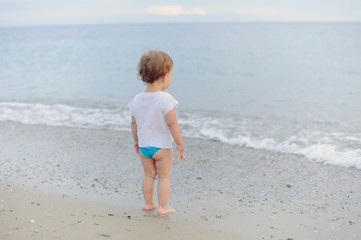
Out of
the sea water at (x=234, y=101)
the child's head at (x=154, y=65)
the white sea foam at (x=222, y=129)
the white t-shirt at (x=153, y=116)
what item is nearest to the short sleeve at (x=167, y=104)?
the white t-shirt at (x=153, y=116)

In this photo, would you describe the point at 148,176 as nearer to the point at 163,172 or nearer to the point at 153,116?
the point at 163,172

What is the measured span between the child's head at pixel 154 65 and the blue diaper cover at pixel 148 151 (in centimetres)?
63

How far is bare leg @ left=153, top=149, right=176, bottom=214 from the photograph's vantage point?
10.7 feet

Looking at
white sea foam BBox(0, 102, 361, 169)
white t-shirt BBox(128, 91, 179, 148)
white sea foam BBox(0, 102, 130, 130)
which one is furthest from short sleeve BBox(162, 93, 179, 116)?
white sea foam BBox(0, 102, 130, 130)

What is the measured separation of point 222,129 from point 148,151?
4.47 metres

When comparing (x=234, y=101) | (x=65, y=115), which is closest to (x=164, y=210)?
(x=65, y=115)

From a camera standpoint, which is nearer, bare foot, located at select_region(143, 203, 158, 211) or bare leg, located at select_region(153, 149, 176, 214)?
bare leg, located at select_region(153, 149, 176, 214)

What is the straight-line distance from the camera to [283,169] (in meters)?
5.10

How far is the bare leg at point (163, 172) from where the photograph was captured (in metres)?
3.26

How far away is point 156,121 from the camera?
10.4 feet

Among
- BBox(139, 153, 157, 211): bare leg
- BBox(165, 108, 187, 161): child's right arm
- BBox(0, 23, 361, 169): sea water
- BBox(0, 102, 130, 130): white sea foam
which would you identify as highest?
BBox(165, 108, 187, 161): child's right arm

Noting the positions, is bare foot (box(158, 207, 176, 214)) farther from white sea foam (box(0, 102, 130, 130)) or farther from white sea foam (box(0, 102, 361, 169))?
white sea foam (box(0, 102, 130, 130))

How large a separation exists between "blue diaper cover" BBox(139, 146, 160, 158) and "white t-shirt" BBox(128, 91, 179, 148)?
0.03 meters

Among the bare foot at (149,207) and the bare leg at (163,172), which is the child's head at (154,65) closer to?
the bare leg at (163,172)
